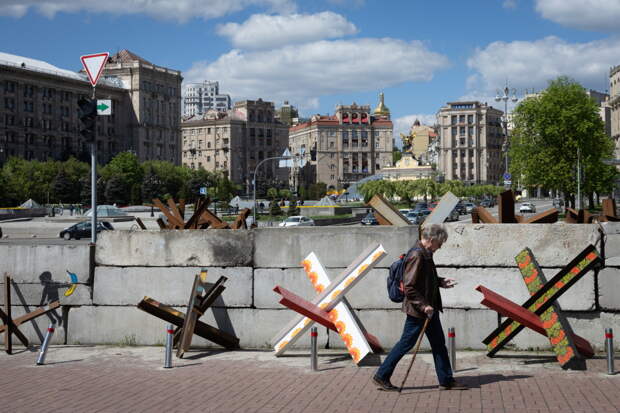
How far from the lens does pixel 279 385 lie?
25.9 feet

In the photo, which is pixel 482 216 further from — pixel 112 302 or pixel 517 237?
pixel 112 302

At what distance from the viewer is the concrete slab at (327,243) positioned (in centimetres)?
952

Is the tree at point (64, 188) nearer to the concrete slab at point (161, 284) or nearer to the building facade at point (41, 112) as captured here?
the building facade at point (41, 112)

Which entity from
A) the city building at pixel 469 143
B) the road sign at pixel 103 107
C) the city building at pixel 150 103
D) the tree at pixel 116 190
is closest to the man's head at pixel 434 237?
the road sign at pixel 103 107

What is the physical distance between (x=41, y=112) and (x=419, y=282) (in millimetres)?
131406

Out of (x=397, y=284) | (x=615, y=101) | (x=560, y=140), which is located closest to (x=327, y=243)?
(x=397, y=284)

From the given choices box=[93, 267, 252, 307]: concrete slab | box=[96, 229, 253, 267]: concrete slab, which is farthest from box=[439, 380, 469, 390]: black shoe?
box=[96, 229, 253, 267]: concrete slab

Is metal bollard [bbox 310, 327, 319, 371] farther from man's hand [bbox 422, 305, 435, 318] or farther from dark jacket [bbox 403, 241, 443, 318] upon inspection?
man's hand [bbox 422, 305, 435, 318]

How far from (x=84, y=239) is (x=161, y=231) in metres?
35.5

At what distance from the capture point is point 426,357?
9078 mm

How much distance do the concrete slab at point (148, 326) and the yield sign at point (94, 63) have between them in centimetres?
418

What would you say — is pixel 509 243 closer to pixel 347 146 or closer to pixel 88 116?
pixel 88 116

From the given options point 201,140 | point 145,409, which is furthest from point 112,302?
point 201,140

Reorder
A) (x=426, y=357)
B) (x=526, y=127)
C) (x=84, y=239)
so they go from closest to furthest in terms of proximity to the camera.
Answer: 1. (x=426, y=357)
2. (x=84, y=239)
3. (x=526, y=127)
